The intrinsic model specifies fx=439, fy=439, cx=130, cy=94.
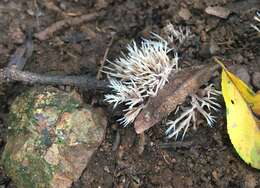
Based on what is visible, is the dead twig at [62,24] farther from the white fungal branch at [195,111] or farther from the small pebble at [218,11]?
the white fungal branch at [195,111]

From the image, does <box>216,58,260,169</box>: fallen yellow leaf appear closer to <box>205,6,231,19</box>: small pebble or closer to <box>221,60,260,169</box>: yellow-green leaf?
<box>221,60,260,169</box>: yellow-green leaf

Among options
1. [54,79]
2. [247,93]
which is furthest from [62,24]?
[247,93]

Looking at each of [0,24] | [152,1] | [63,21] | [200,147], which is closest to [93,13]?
[63,21]

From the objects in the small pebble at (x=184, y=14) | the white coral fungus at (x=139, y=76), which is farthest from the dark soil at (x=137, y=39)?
the white coral fungus at (x=139, y=76)

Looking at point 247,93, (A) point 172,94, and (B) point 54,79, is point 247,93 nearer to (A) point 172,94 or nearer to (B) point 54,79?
(A) point 172,94

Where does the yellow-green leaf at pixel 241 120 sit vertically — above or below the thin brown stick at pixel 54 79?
below

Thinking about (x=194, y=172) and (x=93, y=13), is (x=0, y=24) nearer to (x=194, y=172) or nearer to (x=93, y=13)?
(x=93, y=13)

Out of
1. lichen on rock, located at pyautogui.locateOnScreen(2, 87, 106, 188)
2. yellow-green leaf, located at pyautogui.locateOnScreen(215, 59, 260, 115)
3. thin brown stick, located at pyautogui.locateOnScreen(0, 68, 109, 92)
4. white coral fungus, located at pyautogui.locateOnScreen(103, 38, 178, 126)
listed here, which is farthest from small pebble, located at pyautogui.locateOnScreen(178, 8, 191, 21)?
lichen on rock, located at pyautogui.locateOnScreen(2, 87, 106, 188)
